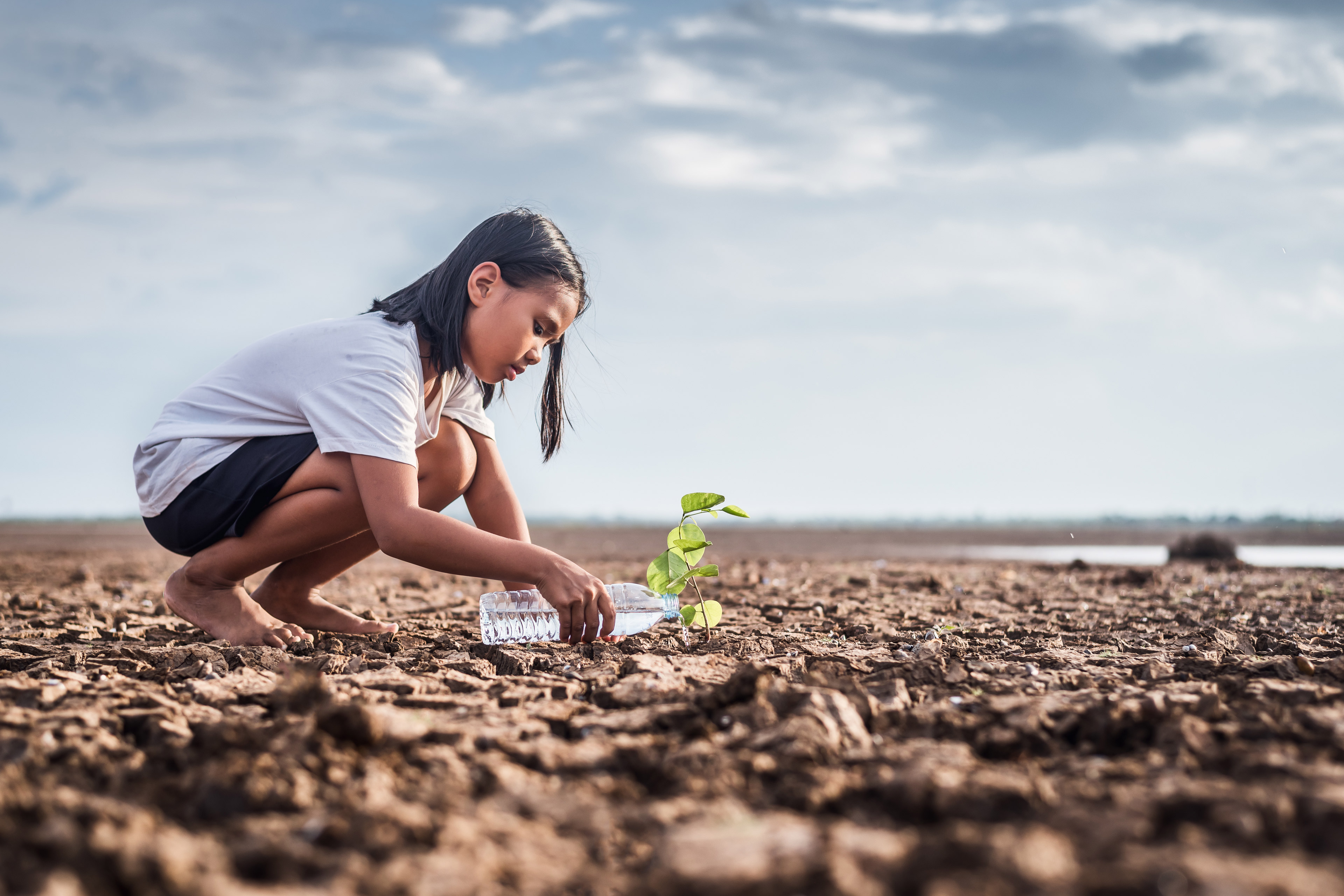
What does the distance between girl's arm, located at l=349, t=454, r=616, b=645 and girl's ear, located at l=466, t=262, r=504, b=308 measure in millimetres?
→ 681

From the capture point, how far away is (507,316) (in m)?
3.02

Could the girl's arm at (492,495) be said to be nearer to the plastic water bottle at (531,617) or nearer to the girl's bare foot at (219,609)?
the plastic water bottle at (531,617)

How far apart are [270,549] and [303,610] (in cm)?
52

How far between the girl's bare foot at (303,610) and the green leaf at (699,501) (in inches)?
49.1

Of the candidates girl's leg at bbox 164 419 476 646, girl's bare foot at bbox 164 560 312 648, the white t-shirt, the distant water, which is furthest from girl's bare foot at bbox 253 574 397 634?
the distant water

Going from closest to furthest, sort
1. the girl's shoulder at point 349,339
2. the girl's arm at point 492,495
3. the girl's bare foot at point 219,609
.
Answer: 1. the girl's shoulder at point 349,339
2. the girl's bare foot at point 219,609
3. the girl's arm at point 492,495

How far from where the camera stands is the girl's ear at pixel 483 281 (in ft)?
9.96

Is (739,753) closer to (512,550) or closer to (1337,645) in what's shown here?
(512,550)

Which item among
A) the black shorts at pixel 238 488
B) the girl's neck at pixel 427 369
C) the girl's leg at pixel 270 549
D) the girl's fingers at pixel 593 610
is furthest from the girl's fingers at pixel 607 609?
the black shorts at pixel 238 488

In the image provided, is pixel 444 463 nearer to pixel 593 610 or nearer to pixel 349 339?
pixel 349 339

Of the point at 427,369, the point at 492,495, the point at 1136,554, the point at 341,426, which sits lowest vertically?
the point at 1136,554

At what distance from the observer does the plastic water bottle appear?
343 centimetres

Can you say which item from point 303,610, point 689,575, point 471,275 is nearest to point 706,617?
point 689,575

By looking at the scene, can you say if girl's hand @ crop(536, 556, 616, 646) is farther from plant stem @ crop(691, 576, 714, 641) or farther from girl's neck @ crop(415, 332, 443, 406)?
girl's neck @ crop(415, 332, 443, 406)
